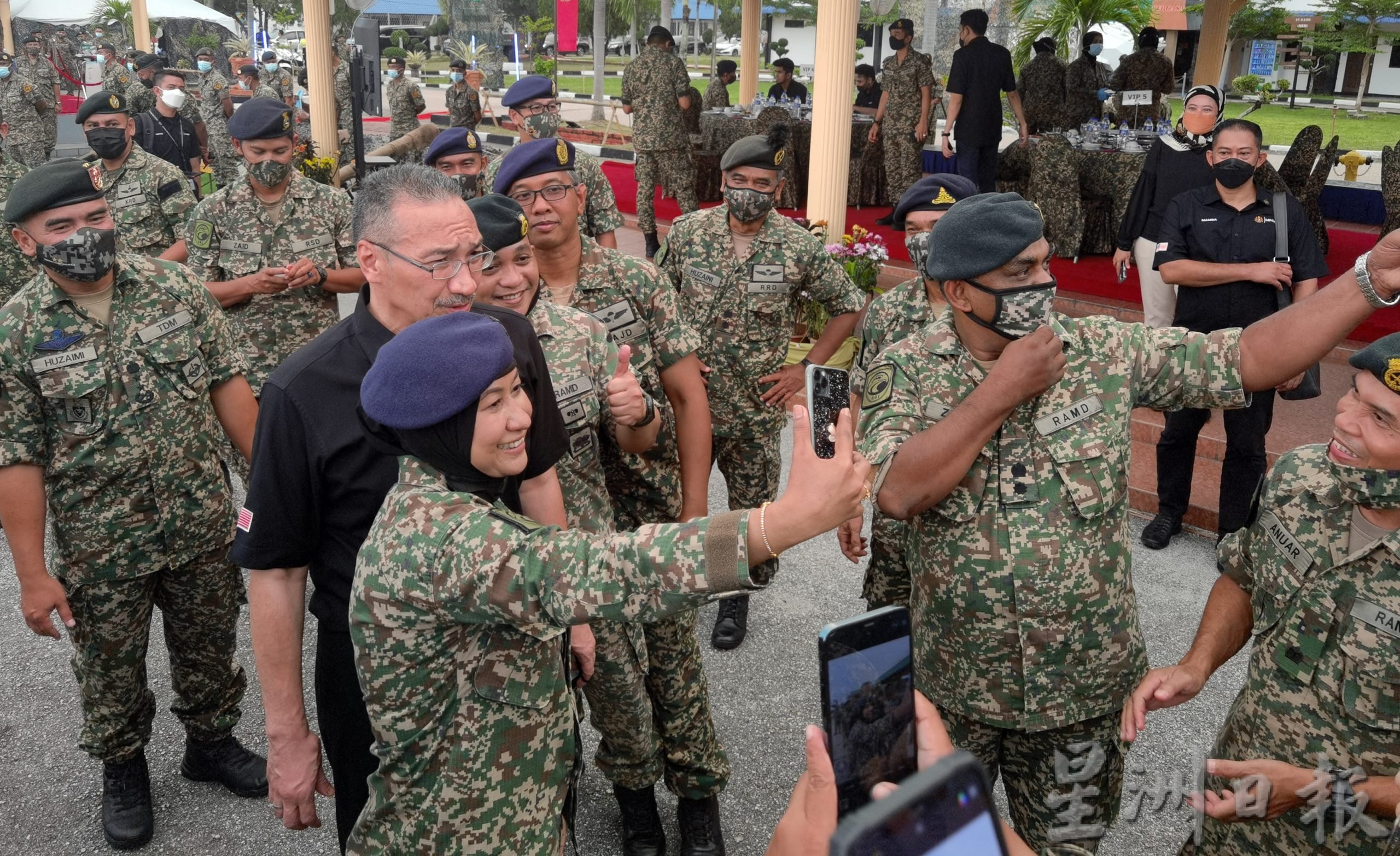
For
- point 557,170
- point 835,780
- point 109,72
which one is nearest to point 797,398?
point 557,170

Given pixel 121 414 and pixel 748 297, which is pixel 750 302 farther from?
pixel 121 414

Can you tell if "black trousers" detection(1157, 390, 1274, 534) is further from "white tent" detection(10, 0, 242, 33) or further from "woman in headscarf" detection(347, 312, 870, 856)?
"white tent" detection(10, 0, 242, 33)

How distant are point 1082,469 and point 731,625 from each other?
7.62ft

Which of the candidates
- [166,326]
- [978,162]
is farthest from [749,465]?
[978,162]

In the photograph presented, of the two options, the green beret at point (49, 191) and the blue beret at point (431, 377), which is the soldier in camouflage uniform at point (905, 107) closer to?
the green beret at point (49, 191)

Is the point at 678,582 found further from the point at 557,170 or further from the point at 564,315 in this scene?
the point at 557,170

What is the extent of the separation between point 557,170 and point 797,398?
6.88 feet

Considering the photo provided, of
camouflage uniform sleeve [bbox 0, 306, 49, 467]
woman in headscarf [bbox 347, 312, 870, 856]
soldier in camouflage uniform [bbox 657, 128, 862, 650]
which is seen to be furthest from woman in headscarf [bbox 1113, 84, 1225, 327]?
camouflage uniform sleeve [bbox 0, 306, 49, 467]

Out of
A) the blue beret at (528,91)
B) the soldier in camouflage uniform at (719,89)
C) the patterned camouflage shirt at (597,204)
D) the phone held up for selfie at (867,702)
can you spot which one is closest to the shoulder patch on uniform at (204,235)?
the patterned camouflage shirt at (597,204)

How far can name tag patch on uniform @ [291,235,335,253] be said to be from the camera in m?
4.92

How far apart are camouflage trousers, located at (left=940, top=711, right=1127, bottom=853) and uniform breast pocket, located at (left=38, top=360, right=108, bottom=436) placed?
2.57 m

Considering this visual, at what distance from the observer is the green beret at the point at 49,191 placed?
3129 mm

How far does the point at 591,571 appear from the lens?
5.25 feet

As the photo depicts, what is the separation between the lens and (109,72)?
52.5 feet
